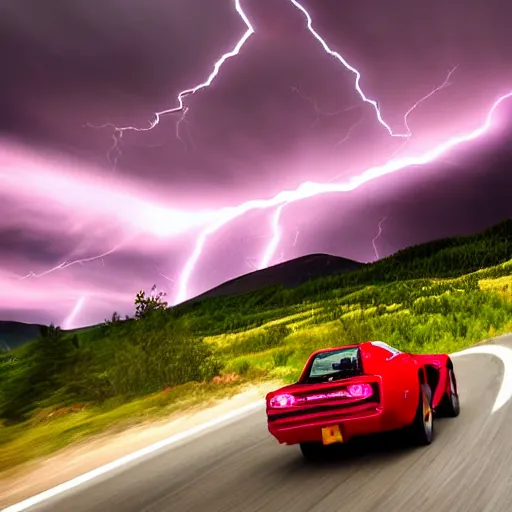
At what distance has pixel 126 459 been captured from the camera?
7.80m

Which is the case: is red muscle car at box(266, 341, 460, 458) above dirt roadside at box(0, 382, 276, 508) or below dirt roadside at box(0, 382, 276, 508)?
above

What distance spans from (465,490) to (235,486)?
2.04m

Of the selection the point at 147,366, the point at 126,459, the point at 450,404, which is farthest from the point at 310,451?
the point at 147,366

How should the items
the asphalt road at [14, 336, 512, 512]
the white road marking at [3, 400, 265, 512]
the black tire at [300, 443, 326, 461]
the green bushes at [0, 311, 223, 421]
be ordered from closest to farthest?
the asphalt road at [14, 336, 512, 512]
the white road marking at [3, 400, 265, 512]
the black tire at [300, 443, 326, 461]
the green bushes at [0, 311, 223, 421]

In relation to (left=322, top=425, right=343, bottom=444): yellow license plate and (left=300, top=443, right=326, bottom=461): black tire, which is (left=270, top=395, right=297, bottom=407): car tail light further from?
(left=300, top=443, right=326, bottom=461): black tire

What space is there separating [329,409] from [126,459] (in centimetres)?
348

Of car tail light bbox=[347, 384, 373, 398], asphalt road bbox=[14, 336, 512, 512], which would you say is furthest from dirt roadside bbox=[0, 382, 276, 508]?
car tail light bbox=[347, 384, 373, 398]

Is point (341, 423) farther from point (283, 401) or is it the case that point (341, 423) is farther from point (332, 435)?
point (283, 401)

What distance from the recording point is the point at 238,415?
10.3 m

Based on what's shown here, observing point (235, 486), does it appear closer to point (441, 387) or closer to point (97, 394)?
point (441, 387)

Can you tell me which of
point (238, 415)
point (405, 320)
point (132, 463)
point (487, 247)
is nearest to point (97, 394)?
point (238, 415)

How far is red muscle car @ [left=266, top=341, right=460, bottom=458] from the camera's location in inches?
212

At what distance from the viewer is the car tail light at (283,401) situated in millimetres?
5621

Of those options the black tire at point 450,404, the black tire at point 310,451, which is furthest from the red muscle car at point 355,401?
the black tire at point 450,404
